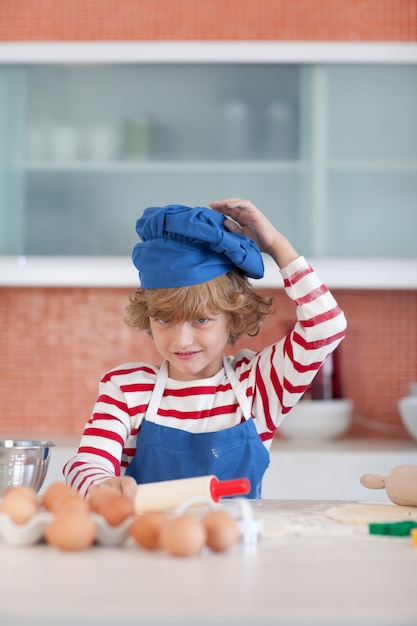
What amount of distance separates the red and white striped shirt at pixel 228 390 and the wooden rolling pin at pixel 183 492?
365 millimetres

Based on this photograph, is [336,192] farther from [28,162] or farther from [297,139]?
[28,162]

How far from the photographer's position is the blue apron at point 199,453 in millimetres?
1264

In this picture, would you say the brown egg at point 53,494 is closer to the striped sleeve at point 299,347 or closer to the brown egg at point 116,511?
the brown egg at point 116,511

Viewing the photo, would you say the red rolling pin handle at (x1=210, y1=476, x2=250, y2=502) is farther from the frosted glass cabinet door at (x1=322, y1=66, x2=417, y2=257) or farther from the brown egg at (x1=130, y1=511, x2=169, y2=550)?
the frosted glass cabinet door at (x1=322, y1=66, x2=417, y2=257)

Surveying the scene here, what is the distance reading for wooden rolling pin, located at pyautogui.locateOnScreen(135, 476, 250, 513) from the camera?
0.84 m

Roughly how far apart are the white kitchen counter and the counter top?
136 cm

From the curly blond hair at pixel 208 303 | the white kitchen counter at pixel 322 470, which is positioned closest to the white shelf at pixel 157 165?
the white kitchen counter at pixel 322 470

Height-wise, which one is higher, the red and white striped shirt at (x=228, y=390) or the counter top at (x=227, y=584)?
the red and white striped shirt at (x=228, y=390)

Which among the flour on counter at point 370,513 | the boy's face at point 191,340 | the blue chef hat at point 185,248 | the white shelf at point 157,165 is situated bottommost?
the flour on counter at point 370,513

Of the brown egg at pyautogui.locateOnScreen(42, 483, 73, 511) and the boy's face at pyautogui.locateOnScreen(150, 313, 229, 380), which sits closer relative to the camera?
the brown egg at pyautogui.locateOnScreen(42, 483, 73, 511)

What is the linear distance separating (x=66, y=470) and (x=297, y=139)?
1.47m

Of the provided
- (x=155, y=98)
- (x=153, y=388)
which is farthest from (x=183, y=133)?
(x=153, y=388)
